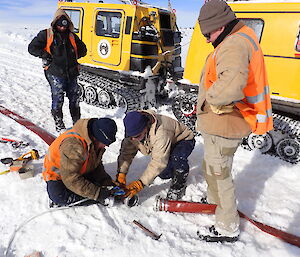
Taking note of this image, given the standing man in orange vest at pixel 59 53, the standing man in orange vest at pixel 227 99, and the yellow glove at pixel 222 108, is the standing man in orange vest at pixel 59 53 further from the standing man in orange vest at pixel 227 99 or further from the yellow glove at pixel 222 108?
the yellow glove at pixel 222 108

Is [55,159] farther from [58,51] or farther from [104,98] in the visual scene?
[104,98]

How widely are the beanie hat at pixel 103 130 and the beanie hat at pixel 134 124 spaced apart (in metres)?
0.20

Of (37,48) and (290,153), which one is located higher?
(37,48)

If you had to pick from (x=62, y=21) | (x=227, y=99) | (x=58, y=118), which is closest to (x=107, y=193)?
(x=227, y=99)

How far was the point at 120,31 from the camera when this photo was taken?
675 centimetres

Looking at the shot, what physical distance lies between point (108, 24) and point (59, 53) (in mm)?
2744

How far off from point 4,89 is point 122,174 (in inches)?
230

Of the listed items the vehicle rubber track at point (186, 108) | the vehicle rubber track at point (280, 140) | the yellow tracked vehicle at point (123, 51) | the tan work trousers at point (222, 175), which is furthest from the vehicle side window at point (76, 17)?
the tan work trousers at point (222, 175)

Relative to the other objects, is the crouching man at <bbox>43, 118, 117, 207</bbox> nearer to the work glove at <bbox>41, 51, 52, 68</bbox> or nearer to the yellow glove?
the yellow glove

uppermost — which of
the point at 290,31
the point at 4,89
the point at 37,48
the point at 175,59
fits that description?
the point at 290,31

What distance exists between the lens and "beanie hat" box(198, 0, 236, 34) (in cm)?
216

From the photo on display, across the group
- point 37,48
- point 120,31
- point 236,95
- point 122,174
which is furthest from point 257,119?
point 120,31

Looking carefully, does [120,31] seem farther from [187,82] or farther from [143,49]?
[187,82]

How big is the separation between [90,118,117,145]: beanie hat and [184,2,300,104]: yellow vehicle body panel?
123 inches
